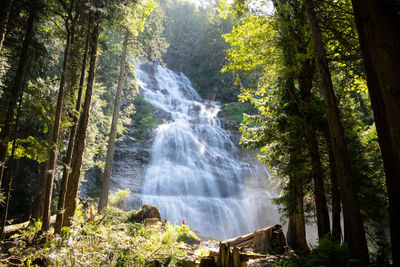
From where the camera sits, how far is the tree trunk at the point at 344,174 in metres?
3.98

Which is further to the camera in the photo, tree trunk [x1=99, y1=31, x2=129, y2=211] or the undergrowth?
tree trunk [x1=99, y1=31, x2=129, y2=211]

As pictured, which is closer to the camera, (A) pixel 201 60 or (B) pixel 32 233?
(B) pixel 32 233

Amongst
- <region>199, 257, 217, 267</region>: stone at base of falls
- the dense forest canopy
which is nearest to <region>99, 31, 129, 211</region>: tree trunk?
the dense forest canopy

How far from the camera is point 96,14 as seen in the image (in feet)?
22.6

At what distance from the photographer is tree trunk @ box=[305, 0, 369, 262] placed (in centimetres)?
398

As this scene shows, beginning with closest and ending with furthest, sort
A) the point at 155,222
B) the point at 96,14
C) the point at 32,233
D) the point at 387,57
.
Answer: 1. the point at 387,57
2. the point at 32,233
3. the point at 96,14
4. the point at 155,222

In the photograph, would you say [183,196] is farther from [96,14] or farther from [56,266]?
[56,266]

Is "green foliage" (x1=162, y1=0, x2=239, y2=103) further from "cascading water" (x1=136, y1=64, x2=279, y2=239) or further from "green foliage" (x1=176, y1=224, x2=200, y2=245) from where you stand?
"green foliage" (x1=176, y1=224, x2=200, y2=245)

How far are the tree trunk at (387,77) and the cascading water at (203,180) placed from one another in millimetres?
15992

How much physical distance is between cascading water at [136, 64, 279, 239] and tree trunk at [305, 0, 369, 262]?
14855 millimetres

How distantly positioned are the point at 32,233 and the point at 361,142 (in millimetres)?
9466

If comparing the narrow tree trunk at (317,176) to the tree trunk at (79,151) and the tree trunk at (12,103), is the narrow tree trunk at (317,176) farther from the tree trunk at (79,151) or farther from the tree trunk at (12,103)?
the tree trunk at (12,103)

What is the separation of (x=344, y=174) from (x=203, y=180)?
60.7 feet

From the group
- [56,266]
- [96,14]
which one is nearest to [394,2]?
[56,266]
